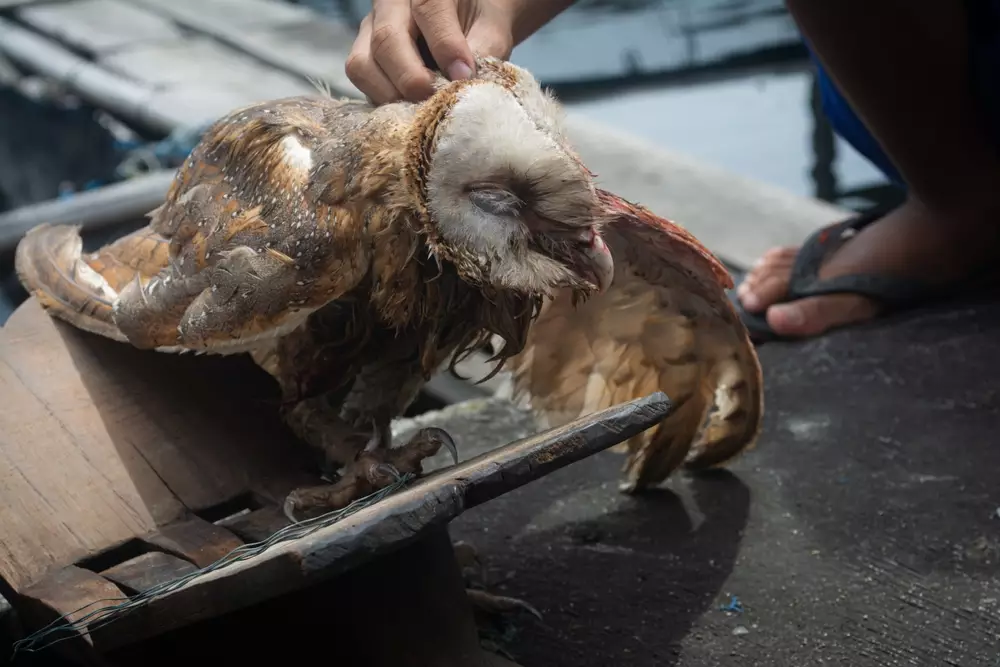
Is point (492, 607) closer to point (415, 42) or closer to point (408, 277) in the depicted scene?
point (408, 277)

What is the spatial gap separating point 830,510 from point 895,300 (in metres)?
0.74

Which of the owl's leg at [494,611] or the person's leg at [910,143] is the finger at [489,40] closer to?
the owl's leg at [494,611]

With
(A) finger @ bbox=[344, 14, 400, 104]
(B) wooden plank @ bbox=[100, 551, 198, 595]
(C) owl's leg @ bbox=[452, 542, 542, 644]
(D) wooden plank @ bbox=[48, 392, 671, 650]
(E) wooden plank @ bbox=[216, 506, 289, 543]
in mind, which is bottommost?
(C) owl's leg @ bbox=[452, 542, 542, 644]

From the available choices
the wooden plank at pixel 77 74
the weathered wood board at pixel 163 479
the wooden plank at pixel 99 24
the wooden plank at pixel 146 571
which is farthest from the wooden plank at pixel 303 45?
the wooden plank at pixel 146 571

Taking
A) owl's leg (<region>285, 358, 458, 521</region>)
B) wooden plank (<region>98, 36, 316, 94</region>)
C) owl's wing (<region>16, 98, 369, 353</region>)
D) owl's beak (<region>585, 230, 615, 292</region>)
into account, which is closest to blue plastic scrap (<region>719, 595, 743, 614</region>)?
owl's leg (<region>285, 358, 458, 521</region>)

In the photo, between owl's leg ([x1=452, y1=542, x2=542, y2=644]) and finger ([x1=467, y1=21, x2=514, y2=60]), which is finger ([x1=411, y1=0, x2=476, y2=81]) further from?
owl's leg ([x1=452, y1=542, x2=542, y2=644])

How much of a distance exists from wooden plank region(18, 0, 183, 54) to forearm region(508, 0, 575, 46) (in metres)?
3.53

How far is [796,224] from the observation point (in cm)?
297

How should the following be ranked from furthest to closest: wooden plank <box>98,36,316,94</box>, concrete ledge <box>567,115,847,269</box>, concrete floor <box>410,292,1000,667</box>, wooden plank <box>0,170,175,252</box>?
wooden plank <box>98,36,316,94</box>, concrete ledge <box>567,115,847,269</box>, wooden plank <box>0,170,175,252</box>, concrete floor <box>410,292,1000,667</box>

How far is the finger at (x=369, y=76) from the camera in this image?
1253mm

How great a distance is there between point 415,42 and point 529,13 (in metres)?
0.26

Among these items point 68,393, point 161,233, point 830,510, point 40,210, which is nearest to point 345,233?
point 161,233

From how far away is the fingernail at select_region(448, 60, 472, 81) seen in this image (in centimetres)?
117

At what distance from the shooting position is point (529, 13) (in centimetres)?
147
